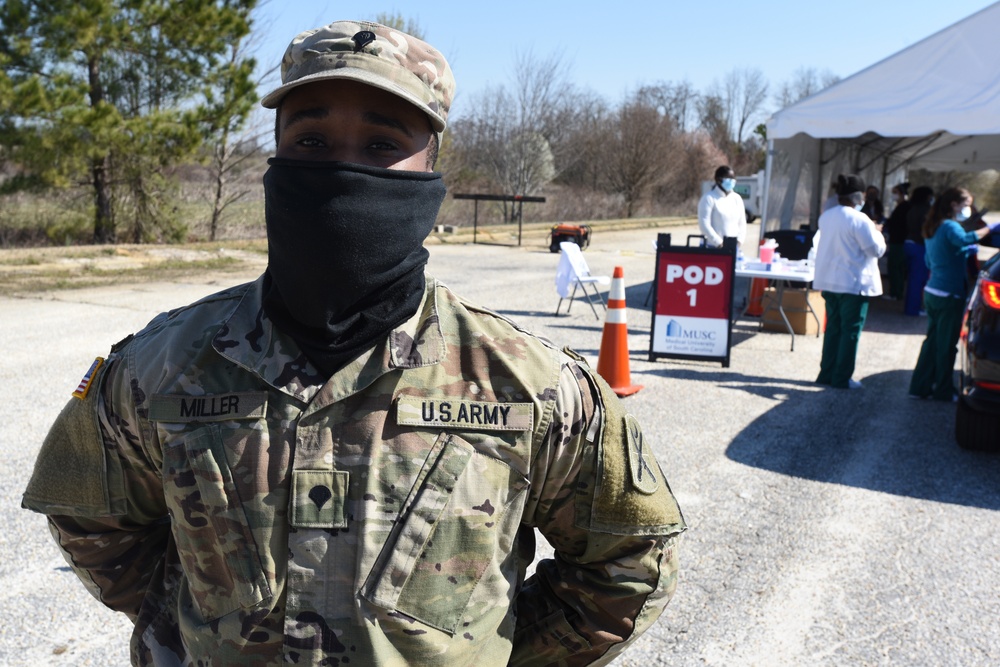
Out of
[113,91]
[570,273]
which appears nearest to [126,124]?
[113,91]

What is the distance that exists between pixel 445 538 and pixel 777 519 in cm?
373

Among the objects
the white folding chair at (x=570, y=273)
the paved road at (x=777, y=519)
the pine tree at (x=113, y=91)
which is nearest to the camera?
the paved road at (x=777, y=519)

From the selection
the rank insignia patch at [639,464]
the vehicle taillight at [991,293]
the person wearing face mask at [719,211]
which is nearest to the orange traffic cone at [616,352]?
the vehicle taillight at [991,293]

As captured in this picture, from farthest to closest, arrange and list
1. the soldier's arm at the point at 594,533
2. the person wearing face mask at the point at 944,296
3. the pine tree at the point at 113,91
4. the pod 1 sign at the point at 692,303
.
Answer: the pine tree at the point at 113,91 < the pod 1 sign at the point at 692,303 < the person wearing face mask at the point at 944,296 < the soldier's arm at the point at 594,533

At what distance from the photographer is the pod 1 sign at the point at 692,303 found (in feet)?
27.2

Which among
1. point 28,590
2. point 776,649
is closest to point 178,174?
point 28,590

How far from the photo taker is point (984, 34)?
11.0 metres

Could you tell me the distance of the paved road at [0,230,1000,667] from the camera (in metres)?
3.42

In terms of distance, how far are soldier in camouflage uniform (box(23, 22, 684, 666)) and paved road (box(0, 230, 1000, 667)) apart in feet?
6.59

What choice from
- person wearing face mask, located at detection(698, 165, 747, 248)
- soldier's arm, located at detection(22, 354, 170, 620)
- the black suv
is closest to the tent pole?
person wearing face mask, located at detection(698, 165, 747, 248)

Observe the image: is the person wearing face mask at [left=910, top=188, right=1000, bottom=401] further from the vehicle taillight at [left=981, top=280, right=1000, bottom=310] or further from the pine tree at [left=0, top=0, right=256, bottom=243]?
the pine tree at [left=0, top=0, right=256, bottom=243]

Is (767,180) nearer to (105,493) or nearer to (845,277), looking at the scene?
(845,277)

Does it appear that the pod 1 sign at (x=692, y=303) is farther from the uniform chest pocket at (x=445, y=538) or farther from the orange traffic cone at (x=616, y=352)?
the uniform chest pocket at (x=445, y=538)

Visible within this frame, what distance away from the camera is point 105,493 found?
4.87ft
